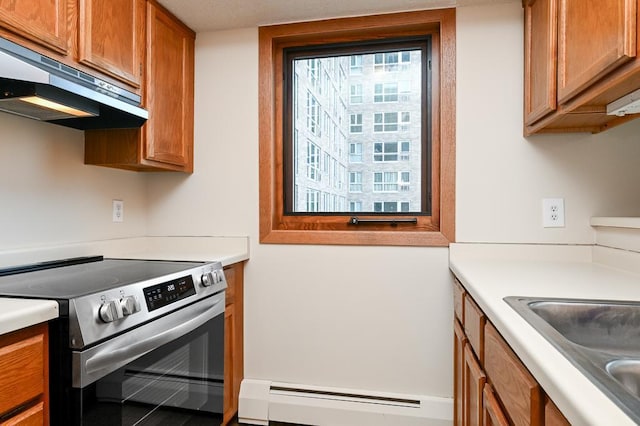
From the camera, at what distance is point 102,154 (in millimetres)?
1821

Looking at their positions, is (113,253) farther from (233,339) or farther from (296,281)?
(296,281)

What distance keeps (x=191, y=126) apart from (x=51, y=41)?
89 cm

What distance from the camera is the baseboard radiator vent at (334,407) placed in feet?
6.16

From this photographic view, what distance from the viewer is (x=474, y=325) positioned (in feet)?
4.16

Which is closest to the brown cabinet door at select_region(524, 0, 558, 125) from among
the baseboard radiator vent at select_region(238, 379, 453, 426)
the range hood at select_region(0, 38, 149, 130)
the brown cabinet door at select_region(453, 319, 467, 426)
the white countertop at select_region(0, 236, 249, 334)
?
the brown cabinet door at select_region(453, 319, 467, 426)

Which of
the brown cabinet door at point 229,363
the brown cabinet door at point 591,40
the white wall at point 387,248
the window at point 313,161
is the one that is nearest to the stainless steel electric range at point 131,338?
the brown cabinet door at point 229,363

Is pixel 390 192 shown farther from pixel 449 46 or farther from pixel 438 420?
pixel 438 420

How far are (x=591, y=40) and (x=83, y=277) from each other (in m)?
1.79

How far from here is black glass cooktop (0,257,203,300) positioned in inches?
43.8

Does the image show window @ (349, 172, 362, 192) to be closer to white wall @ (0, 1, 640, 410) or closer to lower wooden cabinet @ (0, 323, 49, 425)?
white wall @ (0, 1, 640, 410)

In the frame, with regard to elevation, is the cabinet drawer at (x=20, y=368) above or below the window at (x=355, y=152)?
below

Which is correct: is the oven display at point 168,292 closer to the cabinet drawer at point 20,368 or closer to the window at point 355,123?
the cabinet drawer at point 20,368

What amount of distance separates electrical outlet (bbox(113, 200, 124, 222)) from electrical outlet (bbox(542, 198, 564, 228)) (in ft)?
6.87

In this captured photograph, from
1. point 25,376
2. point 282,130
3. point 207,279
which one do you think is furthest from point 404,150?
point 25,376
